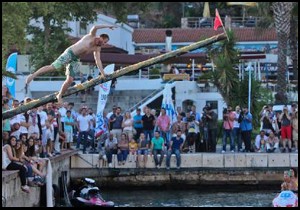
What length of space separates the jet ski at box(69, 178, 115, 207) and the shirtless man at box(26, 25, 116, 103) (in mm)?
7934

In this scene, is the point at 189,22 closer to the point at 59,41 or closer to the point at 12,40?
the point at 59,41

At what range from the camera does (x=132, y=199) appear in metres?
28.1

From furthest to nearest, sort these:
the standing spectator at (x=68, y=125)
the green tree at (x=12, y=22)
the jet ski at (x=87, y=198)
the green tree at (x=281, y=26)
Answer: the green tree at (x=281, y=26), the standing spectator at (x=68, y=125), the green tree at (x=12, y=22), the jet ski at (x=87, y=198)

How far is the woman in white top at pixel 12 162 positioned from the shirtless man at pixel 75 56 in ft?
22.3

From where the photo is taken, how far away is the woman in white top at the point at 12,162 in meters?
21.5

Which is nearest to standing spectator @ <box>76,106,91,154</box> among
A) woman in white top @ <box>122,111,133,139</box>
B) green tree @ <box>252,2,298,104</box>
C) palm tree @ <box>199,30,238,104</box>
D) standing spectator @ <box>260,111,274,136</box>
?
woman in white top @ <box>122,111,133,139</box>

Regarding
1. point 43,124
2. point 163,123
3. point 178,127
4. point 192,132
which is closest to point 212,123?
point 192,132

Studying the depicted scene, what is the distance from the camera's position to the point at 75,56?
14914 millimetres

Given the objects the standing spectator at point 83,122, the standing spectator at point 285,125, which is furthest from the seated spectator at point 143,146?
the standing spectator at point 285,125

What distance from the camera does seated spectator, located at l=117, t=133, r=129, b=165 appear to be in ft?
95.1

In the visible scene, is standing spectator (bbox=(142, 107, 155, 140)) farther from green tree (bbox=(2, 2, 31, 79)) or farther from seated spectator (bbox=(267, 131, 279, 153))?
green tree (bbox=(2, 2, 31, 79))

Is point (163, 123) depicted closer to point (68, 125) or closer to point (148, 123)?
point (148, 123)

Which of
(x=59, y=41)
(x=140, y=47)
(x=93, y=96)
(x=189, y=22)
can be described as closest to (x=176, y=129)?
(x=93, y=96)

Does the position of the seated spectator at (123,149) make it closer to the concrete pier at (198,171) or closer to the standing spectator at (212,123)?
the concrete pier at (198,171)
